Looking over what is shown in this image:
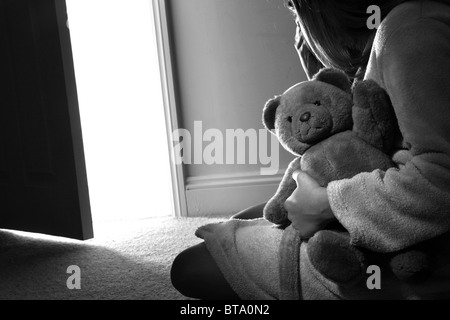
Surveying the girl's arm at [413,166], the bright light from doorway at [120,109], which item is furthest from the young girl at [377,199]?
the bright light from doorway at [120,109]

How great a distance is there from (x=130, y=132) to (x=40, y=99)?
2.17 ft

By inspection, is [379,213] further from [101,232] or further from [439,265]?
[101,232]

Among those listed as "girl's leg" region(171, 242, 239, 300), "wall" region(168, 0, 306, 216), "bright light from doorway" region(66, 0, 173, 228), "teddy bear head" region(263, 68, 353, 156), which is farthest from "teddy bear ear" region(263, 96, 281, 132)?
"bright light from doorway" region(66, 0, 173, 228)

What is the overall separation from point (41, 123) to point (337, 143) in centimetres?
104

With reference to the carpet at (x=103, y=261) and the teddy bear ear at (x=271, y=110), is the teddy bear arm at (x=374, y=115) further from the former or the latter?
Result: the carpet at (x=103, y=261)

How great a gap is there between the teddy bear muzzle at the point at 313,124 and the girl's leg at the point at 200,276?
23 centimetres

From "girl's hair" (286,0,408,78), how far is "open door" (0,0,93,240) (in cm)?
81

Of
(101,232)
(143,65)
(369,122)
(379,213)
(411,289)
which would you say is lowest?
(101,232)

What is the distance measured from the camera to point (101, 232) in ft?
5.45

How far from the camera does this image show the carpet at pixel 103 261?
1.07 meters
